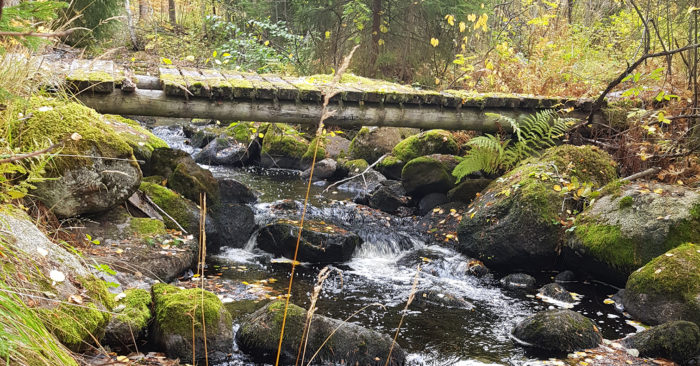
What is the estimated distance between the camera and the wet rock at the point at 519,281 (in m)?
5.74

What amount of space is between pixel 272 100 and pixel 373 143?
4209 millimetres

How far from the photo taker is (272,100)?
271 inches

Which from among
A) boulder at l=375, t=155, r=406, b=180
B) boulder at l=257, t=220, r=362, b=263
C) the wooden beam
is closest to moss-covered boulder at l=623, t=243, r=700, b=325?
boulder at l=257, t=220, r=362, b=263

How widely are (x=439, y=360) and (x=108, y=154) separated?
3272mm

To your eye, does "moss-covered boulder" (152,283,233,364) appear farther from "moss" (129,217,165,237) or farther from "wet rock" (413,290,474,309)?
"wet rock" (413,290,474,309)

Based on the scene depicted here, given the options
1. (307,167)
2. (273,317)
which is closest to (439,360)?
(273,317)

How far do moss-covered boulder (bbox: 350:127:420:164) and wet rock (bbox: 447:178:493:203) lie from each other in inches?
113

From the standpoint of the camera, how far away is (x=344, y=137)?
479 inches

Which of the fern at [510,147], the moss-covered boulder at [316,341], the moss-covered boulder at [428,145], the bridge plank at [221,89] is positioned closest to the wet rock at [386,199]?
the fern at [510,147]

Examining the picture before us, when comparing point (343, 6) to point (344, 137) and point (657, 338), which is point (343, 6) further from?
point (657, 338)

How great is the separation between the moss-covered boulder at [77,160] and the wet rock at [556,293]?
12.9 feet

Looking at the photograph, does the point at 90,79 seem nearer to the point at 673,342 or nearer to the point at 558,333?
the point at 558,333

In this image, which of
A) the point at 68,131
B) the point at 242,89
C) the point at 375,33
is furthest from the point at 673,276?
the point at 375,33

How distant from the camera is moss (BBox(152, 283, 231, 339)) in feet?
12.5
